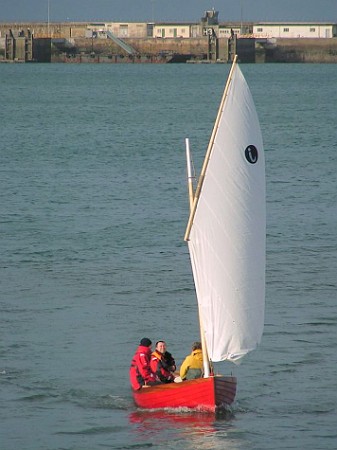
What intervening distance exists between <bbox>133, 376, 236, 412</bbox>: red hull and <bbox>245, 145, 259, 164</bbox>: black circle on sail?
3873 mm

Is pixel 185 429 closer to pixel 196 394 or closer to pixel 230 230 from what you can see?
pixel 196 394

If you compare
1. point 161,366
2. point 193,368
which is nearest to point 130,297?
point 161,366

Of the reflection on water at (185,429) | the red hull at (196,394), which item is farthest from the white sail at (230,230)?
the reflection on water at (185,429)

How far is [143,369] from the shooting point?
2441 cm

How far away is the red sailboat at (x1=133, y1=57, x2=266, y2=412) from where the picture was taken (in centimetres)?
2361

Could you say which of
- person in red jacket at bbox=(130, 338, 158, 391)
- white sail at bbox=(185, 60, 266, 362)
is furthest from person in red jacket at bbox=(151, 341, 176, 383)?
white sail at bbox=(185, 60, 266, 362)

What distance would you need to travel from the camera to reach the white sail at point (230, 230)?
23.7 meters

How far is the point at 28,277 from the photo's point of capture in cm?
3628

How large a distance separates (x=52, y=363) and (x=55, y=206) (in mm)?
23175

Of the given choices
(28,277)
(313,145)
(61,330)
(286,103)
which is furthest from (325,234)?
(286,103)

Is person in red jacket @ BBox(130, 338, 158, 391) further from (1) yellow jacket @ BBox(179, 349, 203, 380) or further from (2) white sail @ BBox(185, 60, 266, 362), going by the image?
(2) white sail @ BBox(185, 60, 266, 362)

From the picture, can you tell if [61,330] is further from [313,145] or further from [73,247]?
[313,145]

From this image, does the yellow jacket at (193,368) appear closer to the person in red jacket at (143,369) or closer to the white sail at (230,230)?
the white sail at (230,230)

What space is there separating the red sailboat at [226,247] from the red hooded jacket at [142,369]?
0.60 feet
